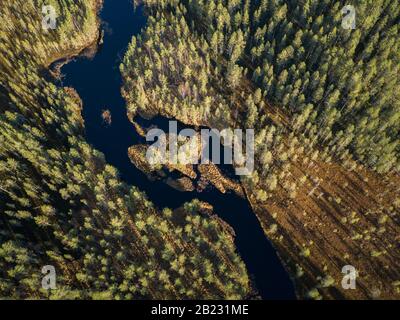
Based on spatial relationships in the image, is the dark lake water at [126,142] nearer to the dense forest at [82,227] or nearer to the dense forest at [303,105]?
the dense forest at [303,105]

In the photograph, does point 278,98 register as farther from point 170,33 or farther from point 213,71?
point 170,33

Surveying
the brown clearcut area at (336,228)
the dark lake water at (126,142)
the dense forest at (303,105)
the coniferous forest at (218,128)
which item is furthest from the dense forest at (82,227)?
the dense forest at (303,105)

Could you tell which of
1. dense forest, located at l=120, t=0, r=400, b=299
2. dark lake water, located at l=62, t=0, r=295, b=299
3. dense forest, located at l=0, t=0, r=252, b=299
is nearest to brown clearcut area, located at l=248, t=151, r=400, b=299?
dense forest, located at l=120, t=0, r=400, b=299

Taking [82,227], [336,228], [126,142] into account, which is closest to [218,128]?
[126,142]

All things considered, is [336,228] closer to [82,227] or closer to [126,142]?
[126,142]

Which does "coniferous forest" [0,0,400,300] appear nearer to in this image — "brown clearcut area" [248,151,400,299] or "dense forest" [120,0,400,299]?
"brown clearcut area" [248,151,400,299]
